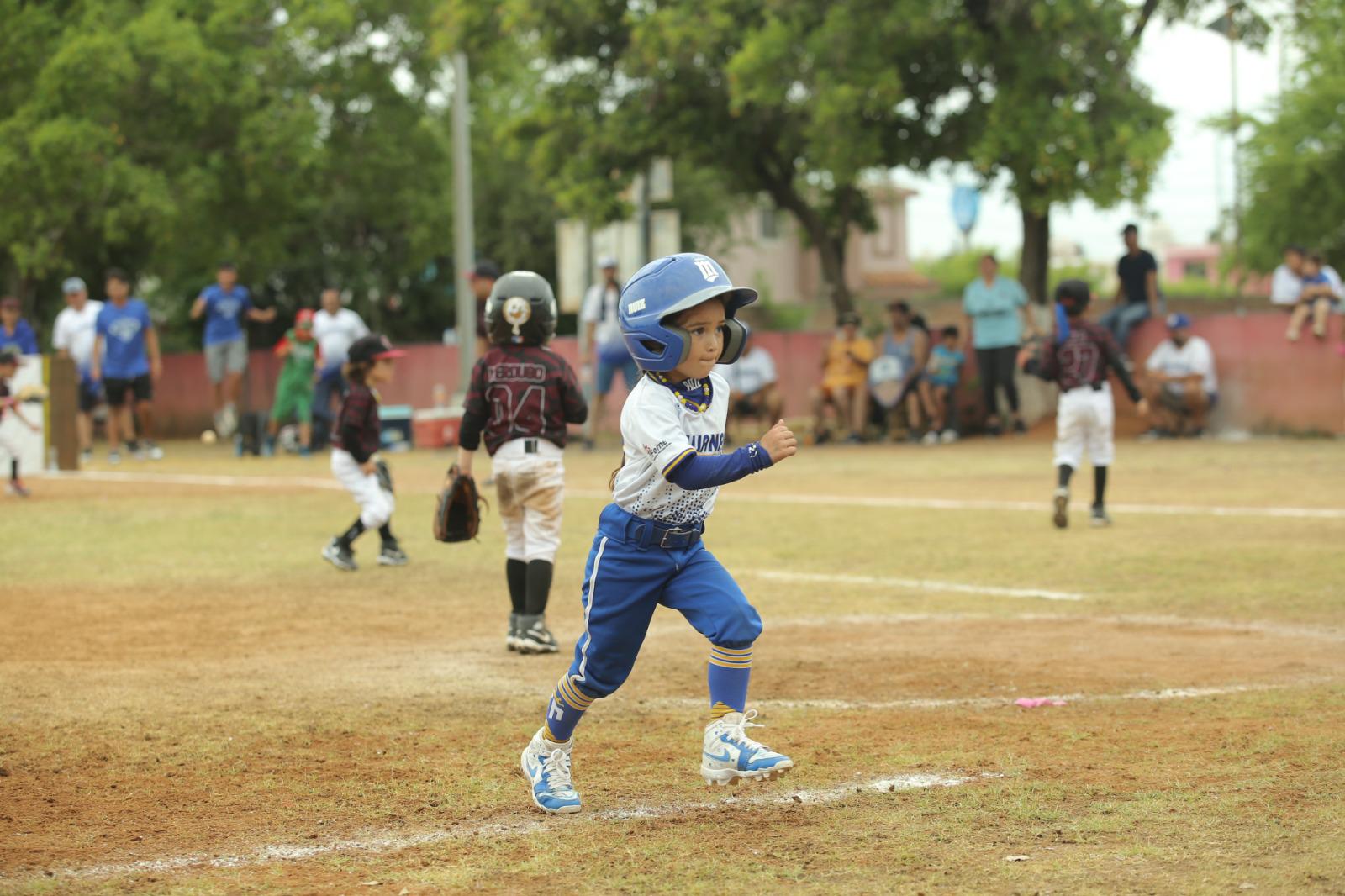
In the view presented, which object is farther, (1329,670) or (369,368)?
(369,368)

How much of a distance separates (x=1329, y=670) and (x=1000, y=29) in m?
16.3

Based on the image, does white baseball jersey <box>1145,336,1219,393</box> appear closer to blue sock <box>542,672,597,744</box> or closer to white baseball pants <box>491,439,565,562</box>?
white baseball pants <box>491,439,565,562</box>

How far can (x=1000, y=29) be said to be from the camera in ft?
Result: 71.2

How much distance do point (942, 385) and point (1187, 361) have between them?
10.1 feet

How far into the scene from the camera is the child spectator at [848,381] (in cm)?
2155

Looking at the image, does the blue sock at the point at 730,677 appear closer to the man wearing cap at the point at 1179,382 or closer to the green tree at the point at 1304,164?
the man wearing cap at the point at 1179,382

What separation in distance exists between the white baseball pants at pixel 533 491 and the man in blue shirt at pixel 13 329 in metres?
11.6

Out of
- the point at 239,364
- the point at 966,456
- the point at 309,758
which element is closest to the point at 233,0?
the point at 239,364

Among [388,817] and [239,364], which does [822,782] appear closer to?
[388,817]

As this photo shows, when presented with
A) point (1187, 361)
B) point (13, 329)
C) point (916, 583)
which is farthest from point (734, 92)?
point (916, 583)

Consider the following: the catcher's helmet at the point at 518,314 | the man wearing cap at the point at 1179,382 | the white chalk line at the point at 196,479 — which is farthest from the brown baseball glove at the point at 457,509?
the man wearing cap at the point at 1179,382

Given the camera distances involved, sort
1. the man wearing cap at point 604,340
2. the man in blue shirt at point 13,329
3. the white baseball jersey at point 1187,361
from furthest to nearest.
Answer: the man wearing cap at point 604,340
the white baseball jersey at point 1187,361
the man in blue shirt at point 13,329

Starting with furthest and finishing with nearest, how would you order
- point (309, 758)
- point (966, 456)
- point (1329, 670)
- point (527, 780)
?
point (966, 456) < point (1329, 670) < point (309, 758) < point (527, 780)

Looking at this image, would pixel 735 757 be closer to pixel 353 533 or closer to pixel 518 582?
pixel 518 582
